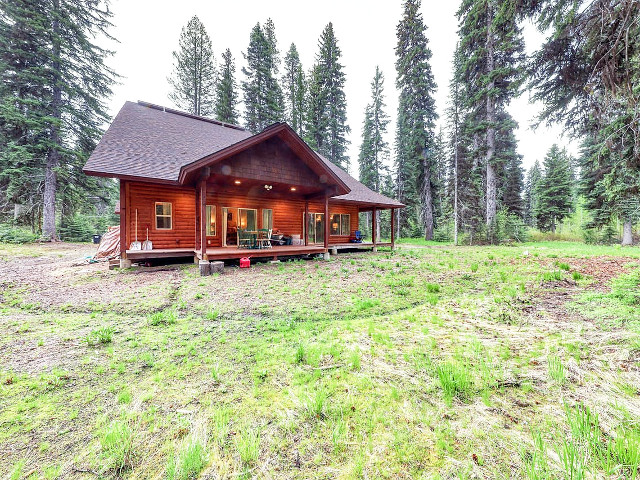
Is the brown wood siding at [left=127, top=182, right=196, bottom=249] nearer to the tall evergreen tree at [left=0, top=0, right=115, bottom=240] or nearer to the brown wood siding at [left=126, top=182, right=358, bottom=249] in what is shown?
the brown wood siding at [left=126, top=182, right=358, bottom=249]

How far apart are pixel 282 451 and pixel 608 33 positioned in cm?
892

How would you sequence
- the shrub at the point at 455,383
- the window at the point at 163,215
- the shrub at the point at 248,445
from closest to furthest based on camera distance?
the shrub at the point at 248,445, the shrub at the point at 455,383, the window at the point at 163,215

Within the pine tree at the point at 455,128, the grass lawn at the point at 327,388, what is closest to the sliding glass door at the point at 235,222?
the grass lawn at the point at 327,388

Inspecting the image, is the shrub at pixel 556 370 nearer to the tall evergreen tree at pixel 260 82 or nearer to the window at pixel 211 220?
the window at pixel 211 220

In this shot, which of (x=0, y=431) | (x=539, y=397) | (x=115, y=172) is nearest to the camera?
(x=0, y=431)

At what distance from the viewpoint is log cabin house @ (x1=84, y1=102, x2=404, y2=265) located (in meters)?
8.63

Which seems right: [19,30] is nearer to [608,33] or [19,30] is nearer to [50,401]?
[50,401]

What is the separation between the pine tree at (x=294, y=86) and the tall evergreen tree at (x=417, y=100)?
974 cm

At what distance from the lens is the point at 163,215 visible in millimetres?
10523

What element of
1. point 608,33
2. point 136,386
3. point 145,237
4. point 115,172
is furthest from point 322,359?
point 145,237

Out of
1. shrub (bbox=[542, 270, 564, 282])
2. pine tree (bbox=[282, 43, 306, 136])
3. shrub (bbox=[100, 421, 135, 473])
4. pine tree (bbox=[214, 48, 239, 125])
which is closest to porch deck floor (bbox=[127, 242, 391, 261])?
shrub (bbox=[100, 421, 135, 473])

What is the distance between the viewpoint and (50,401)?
2.19 m

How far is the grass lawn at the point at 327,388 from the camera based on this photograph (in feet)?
5.11

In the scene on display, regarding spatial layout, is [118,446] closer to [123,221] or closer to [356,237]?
[123,221]
